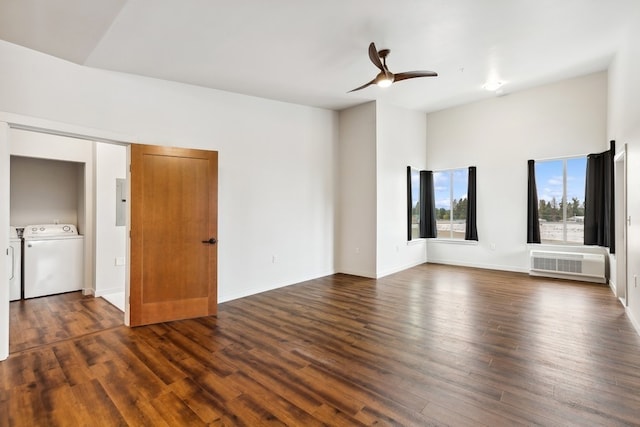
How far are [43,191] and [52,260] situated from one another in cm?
130

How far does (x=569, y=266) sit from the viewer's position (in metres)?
5.66

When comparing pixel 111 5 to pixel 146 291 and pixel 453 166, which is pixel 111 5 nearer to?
pixel 146 291

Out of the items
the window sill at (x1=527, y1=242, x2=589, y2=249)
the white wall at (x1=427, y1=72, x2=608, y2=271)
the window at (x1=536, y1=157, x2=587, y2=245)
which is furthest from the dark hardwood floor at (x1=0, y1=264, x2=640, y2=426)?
the white wall at (x1=427, y1=72, x2=608, y2=271)

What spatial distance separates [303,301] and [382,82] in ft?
10.2

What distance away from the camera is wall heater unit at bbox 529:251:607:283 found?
542 cm

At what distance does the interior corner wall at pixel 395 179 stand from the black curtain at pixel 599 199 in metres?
3.02

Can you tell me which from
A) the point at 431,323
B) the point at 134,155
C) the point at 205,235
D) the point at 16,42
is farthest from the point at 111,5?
the point at 431,323

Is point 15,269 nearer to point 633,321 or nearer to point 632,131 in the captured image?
point 633,321

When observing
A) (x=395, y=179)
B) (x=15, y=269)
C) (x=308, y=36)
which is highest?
(x=308, y=36)

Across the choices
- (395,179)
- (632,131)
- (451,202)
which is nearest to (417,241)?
(451,202)

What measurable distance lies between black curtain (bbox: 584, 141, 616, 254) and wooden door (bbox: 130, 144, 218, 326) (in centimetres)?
593

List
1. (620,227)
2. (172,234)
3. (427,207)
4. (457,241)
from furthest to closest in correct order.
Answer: (427,207) → (457,241) → (620,227) → (172,234)

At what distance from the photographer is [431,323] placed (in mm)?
3625

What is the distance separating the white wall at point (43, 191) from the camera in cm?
517
